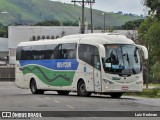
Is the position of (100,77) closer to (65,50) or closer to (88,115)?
(65,50)

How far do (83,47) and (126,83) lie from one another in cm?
362

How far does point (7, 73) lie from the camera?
324 feet

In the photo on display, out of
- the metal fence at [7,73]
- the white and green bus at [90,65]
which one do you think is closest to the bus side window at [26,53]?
the white and green bus at [90,65]

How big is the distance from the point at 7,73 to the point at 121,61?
67663 mm

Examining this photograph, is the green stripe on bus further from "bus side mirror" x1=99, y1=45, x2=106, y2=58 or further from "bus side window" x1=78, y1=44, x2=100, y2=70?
"bus side mirror" x1=99, y1=45, x2=106, y2=58

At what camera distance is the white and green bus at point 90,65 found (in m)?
32.7

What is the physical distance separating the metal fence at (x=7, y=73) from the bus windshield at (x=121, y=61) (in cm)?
6586

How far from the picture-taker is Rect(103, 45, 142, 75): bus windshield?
32.8 meters

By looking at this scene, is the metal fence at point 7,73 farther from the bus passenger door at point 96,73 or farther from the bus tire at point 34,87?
the bus passenger door at point 96,73

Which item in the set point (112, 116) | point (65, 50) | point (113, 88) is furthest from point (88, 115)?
point (65, 50)

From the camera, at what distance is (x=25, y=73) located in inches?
1592

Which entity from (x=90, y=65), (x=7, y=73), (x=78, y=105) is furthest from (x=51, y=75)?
(x=7, y=73)

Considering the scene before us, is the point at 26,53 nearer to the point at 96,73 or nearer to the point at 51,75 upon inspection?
the point at 51,75

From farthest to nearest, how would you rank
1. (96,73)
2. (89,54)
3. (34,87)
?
(34,87) < (89,54) < (96,73)
